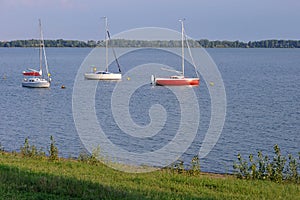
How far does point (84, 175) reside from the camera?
10891 mm

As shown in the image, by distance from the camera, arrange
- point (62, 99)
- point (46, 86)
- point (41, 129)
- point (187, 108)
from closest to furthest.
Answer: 1. point (41, 129)
2. point (187, 108)
3. point (62, 99)
4. point (46, 86)

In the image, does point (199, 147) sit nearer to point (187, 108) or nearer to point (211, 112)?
point (211, 112)

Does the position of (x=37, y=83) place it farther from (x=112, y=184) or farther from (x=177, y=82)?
(x=112, y=184)

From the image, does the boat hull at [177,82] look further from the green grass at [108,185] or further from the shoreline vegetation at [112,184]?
the green grass at [108,185]

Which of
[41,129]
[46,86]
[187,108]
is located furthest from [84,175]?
[46,86]

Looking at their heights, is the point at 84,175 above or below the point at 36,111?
above

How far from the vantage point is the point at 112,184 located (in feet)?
32.1

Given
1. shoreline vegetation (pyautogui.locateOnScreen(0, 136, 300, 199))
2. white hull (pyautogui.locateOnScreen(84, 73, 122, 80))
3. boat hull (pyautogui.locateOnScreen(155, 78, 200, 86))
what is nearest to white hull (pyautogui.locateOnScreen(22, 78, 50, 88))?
white hull (pyautogui.locateOnScreen(84, 73, 122, 80))

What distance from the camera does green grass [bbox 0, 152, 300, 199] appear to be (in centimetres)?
841

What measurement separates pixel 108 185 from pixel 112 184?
1.27 ft

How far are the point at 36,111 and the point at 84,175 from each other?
96.5 feet

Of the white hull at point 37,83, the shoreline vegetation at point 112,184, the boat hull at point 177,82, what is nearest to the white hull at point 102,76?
the white hull at point 37,83

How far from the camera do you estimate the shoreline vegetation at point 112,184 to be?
8.44 m

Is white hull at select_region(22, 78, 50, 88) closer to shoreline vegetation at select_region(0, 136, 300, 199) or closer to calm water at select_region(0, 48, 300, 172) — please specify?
calm water at select_region(0, 48, 300, 172)
